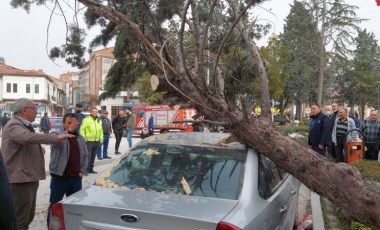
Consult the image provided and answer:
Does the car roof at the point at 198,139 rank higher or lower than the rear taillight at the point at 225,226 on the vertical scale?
higher

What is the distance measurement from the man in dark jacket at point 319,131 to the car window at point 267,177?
472 centimetres

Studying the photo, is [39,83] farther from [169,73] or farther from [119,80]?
[169,73]

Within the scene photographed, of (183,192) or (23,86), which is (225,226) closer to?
(183,192)

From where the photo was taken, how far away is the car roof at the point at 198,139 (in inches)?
169

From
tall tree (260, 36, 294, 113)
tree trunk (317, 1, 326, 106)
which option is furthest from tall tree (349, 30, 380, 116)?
tall tree (260, 36, 294, 113)

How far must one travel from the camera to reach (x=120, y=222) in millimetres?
3115

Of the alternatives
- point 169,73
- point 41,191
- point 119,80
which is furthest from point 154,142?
point 119,80

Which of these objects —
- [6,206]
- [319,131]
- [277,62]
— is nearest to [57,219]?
[6,206]

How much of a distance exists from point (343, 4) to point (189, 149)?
42446mm

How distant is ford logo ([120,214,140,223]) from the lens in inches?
121

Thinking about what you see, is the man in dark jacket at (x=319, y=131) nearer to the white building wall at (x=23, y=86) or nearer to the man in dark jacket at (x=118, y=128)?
the man in dark jacket at (x=118, y=128)

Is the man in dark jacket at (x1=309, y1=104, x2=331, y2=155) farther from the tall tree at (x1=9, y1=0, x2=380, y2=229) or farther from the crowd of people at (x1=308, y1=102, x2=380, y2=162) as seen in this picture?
the tall tree at (x1=9, y1=0, x2=380, y2=229)

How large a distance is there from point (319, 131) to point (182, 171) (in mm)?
6054

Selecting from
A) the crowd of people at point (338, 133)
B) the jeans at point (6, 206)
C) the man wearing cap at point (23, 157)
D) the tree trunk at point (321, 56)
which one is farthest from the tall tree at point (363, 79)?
the jeans at point (6, 206)
